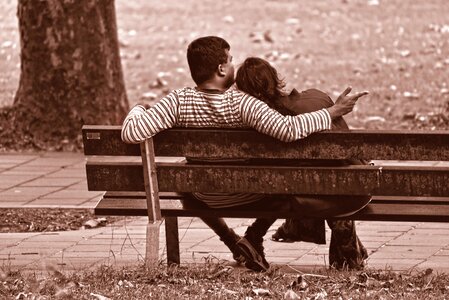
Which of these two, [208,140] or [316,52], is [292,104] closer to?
[208,140]

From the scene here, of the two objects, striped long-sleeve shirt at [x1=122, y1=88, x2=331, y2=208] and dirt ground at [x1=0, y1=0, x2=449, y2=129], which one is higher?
striped long-sleeve shirt at [x1=122, y1=88, x2=331, y2=208]

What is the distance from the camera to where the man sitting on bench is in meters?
5.80

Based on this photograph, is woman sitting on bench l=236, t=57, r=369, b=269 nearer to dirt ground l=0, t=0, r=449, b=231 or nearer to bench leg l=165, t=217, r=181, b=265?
bench leg l=165, t=217, r=181, b=265

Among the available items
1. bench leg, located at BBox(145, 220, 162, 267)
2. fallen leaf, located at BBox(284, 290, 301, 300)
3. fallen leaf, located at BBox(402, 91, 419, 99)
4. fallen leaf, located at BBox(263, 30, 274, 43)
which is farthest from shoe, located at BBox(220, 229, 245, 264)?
fallen leaf, located at BBox(263, 30, 274, 43)

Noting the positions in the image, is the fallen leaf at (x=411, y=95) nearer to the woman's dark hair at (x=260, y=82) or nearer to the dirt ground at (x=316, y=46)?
the dirt ground at (x=316, y=46)

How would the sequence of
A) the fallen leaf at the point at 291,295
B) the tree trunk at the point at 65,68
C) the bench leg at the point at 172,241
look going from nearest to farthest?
the fallen leaf at the point at 291,295 < the bench leg at the point at 172,241 < the tree trunk at the point at 65,68

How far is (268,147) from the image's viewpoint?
5848 mm

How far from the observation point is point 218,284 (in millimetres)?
5652

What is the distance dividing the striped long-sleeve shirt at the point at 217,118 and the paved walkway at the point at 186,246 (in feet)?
2.44

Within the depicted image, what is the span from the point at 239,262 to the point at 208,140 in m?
0.83

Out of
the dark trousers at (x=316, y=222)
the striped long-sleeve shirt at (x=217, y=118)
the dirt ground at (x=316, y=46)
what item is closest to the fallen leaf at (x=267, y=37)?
the dirt ground at (x=316, y=46)

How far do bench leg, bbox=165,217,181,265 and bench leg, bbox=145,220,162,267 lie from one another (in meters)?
0.26

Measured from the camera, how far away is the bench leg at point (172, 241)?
633 centimetres

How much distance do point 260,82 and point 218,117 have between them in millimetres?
267
